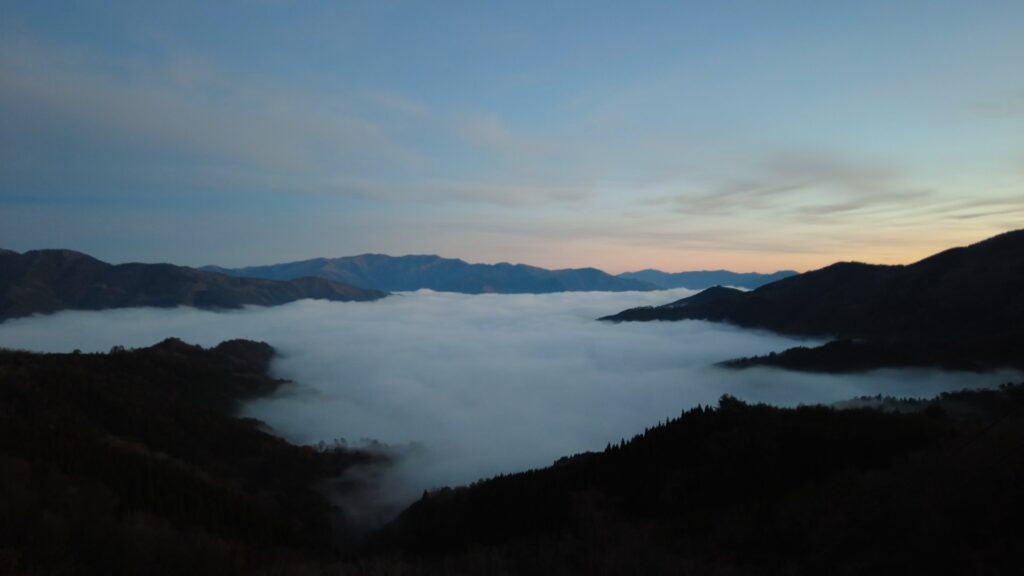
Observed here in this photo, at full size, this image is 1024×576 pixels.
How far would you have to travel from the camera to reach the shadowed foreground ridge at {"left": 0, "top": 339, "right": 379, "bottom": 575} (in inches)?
1416

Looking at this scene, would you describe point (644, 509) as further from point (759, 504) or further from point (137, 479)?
point (137, 479)

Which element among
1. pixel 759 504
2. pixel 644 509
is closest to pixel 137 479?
pixel 644 509

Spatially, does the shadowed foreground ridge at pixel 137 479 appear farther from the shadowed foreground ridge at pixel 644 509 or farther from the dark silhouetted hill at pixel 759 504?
the dark silhouetted hill at pixel 759 504

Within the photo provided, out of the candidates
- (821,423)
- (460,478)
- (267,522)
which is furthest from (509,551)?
(460,478)

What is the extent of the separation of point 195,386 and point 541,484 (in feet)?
568

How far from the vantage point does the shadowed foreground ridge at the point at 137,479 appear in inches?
1416

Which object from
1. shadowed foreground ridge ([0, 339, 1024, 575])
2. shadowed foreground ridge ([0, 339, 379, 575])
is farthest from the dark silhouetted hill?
shadowed foreground ridge ([0, 339, 379, 575])

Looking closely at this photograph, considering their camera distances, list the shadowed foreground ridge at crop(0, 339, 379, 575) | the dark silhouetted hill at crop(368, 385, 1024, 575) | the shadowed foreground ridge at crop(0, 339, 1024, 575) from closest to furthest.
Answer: the dark silhouetted hill at crop(368, 385, 1024, 575), the shadowed foreground ridge at crop(0, 339, 1024, 575), the shadowed foreground ridge at crop(0, 339, 379, 575)

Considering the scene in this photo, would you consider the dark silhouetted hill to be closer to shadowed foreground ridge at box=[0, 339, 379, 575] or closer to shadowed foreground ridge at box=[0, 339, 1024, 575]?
shadowed foreground ridge at box=[0, 339, 1024, 575]

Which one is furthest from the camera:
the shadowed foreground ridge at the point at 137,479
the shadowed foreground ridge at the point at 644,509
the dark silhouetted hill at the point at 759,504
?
the shadowed foreground ridge at the point at 137,479

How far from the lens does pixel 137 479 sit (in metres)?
64.4

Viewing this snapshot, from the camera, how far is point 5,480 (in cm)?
4397

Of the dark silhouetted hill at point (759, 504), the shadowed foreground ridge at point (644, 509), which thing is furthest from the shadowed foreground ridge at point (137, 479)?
the dark silhouetted hill at point (759, 504)

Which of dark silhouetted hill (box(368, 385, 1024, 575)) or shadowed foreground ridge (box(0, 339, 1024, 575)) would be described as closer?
dark silhouetted hill (box(368, 385, 1024, 575))
